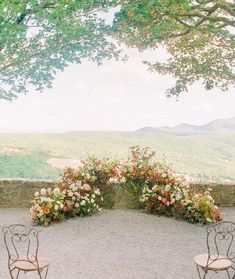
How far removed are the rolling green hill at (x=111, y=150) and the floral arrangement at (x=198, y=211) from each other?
13.4 meters

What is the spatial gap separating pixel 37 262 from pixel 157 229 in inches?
160

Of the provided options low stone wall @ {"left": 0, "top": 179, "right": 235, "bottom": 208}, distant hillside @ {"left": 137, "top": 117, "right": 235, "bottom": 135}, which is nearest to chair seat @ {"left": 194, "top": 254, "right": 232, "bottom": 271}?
low stone wall @ {"left": 0, "top": 179, "right": 235, "bottom": 208}

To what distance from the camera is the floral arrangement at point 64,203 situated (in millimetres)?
10271

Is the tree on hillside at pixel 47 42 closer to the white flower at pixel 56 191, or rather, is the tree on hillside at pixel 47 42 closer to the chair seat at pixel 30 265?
the white flower at pixel 56 191

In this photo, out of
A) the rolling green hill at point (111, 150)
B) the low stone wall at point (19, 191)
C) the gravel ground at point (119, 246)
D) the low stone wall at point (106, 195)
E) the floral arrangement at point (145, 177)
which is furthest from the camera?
the rolling green hill at point (111, 150)

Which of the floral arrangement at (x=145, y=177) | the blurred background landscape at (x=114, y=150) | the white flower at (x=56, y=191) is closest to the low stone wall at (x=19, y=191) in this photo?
the white flower at (x=56, y=191)

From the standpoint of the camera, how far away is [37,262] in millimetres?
6289

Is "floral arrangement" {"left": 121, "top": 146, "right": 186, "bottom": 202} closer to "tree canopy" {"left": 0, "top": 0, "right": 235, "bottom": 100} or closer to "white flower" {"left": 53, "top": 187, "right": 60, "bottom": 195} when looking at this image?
"white flower" {"left": 53, "top": 187, "right": 60, "bottom": 195}

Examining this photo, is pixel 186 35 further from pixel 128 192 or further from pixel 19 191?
pixel 19 191

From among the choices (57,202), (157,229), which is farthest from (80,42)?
(157,229)

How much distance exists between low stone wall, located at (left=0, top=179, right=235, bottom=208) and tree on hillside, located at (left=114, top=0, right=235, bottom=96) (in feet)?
14.7

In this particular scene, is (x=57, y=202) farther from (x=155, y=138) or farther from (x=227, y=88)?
(x=155, y=138)

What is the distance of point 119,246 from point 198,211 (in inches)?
101

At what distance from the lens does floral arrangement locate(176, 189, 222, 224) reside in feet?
34.3
